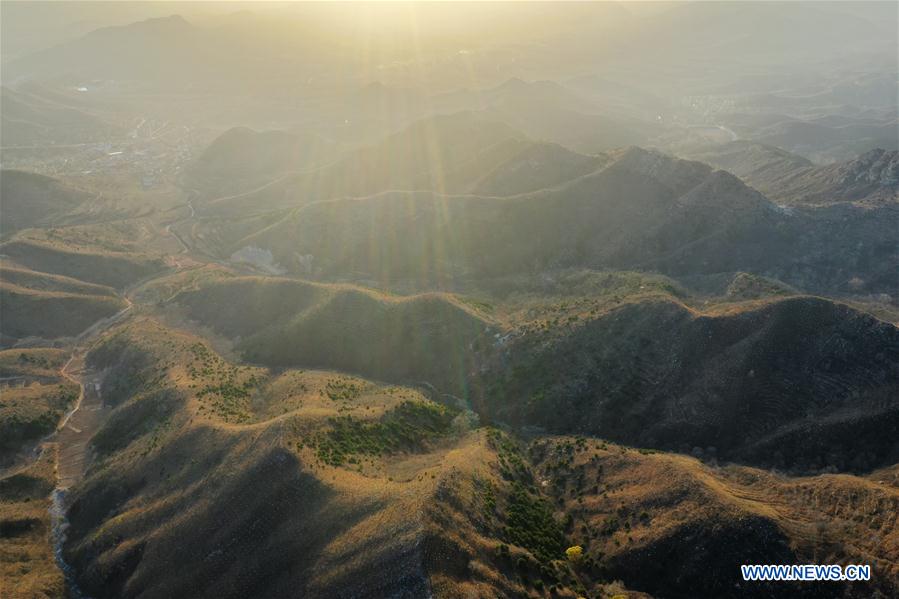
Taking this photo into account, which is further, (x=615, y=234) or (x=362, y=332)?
(x=615, y=234)

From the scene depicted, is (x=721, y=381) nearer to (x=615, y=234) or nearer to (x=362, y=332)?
(x=362, y=332)

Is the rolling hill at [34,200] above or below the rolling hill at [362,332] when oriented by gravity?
above

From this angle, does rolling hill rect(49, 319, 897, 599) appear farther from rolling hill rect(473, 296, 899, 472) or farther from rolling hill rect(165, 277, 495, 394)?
rolling hill rect(165, 277, 495, 394)

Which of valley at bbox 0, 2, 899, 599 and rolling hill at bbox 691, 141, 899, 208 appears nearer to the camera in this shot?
valley at bbox 0, 2, 899, 599

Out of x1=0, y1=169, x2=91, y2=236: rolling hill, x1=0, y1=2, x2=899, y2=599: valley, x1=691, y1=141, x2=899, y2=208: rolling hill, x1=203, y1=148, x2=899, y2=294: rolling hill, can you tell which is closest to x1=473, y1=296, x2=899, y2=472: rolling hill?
x1=0, y1=2, x2=899, y2=599: valley

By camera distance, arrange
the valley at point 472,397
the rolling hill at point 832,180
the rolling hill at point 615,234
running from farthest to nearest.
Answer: the rolling hill at point 832,180
the rolling hill at point 615,234
the valley at point 472,397

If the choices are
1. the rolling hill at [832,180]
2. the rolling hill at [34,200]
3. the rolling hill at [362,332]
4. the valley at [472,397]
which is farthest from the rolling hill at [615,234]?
the rolling hill at [34,200]

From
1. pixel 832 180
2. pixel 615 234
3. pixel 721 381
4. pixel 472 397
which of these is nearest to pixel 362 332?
pixel 472 397

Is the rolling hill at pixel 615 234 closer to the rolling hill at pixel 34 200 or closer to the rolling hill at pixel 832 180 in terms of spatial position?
the rolling hill at pixel 832 180

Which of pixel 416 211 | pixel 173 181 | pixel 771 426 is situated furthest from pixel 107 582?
pixel 173 181

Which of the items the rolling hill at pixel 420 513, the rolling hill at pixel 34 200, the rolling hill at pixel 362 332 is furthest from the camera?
the rolling hill at pixel 34 200

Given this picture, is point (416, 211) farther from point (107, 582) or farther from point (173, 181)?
point (173, 181)
